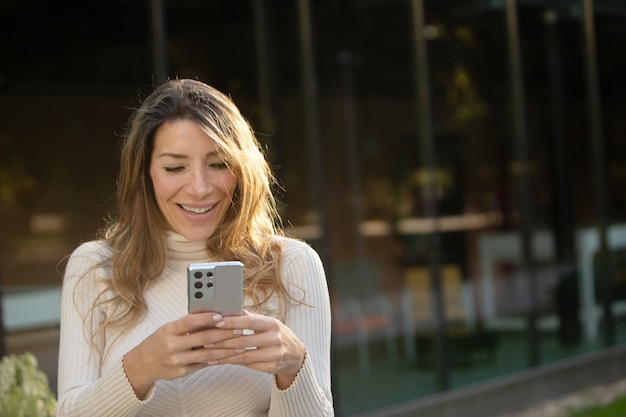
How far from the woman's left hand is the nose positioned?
1.11ft

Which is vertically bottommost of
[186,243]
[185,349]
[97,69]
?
[185,349]

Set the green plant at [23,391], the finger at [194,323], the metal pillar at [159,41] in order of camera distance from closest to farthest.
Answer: the finger at [194,323] < the green plant at [23,391] < the metal pillar at [159,41]

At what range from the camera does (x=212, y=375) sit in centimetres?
204

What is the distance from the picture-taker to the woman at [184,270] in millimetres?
1963

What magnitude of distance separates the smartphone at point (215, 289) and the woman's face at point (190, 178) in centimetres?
29

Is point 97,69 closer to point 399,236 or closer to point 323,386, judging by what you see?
point 399,236

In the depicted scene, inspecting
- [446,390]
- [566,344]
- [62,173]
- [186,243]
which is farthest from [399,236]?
[186,243]

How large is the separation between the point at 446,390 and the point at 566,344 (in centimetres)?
194

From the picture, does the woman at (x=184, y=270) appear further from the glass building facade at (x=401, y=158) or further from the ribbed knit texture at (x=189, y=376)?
the glass building facade at (x=401, y=158)

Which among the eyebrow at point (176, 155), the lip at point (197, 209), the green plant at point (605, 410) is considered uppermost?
the eyebrow at point (176, 155)

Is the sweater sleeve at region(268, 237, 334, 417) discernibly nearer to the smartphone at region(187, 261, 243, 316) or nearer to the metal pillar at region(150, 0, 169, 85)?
the smartphone at region(187, 261, 243, 316)

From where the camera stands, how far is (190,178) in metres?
2.00

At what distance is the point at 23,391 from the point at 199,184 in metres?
1.57

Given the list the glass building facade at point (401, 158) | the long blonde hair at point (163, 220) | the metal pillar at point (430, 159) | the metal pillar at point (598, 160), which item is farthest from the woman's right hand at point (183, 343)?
the metal pillar at point (598, 160)
